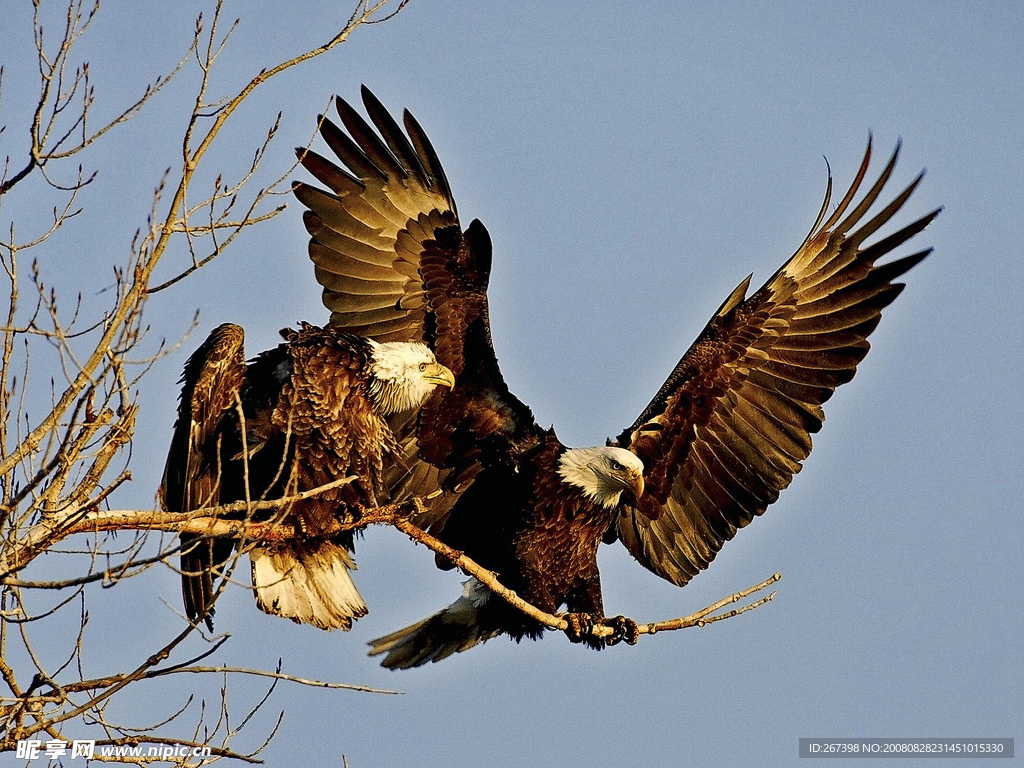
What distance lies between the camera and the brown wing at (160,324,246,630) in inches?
221

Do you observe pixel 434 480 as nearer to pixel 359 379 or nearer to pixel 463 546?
pixel 463 546

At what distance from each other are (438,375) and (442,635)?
1.70 metres

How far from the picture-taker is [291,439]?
5688mm

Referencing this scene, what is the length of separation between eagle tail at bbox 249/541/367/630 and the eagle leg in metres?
Result: 1.38

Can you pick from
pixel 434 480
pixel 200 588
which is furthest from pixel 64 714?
pixel 434 480

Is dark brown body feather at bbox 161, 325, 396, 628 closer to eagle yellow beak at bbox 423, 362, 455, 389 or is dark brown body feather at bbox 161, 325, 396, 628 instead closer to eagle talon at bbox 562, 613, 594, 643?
eagle yellow beak at bbox 423, 362, 455, 389

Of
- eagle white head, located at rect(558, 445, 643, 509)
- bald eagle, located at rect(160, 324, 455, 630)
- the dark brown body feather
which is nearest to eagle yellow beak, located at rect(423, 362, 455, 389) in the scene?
bald eagle, located at rect(160, 324, 455, 630)

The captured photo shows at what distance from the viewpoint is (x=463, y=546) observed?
7004mm

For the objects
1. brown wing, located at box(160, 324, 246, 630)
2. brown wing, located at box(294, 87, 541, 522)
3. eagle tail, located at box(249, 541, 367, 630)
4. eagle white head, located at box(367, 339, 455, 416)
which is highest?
brown wing, located at box(294, 87, 541, 522)

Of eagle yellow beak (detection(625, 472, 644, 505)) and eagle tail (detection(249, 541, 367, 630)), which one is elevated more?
eagle yellow beak (detection(625, 472, 644, 505))

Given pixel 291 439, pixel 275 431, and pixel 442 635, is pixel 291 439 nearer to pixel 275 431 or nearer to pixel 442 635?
pixel 275 431

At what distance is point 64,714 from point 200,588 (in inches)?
67.4

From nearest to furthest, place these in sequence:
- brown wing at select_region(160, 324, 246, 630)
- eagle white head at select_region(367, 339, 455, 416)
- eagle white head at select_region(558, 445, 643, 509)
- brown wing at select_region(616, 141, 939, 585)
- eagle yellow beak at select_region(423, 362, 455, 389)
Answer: brown wing at select_region(160, 324, 246, 630), eagle white head at select_region(367, 339, 455, 416), eagle yellow beak at select_region(423, 362, 455, 389), eagle white head at select_region(558, 445, 643, 509), brown wing at select_region(616, 141, 939, 585)

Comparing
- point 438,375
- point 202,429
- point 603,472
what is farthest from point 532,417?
point 202,429
